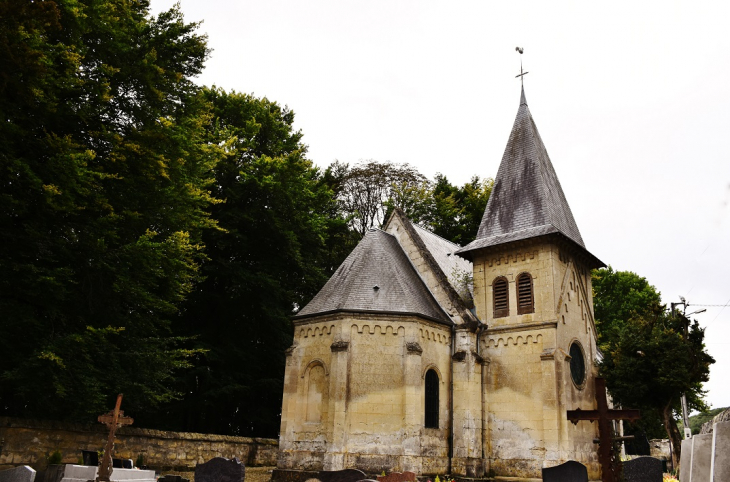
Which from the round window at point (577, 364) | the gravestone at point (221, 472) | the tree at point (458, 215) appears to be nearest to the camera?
the gravestone at point (221, 472)

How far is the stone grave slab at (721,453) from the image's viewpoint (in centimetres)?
290

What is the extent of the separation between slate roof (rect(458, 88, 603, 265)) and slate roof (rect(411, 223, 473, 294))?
1.55 m

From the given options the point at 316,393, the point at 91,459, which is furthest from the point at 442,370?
the point at 91,459

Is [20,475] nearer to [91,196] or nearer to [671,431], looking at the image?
[91,196]

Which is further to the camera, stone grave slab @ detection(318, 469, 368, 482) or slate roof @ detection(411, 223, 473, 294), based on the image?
slate roof @ detection(411, 223, 473, 294)

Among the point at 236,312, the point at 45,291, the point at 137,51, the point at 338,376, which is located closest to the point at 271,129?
the point at 236,312

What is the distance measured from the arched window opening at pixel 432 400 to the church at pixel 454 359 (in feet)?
0.15

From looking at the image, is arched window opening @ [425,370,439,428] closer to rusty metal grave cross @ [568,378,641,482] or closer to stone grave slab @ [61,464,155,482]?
rusty metal grave cross @ [568,378,641,482]

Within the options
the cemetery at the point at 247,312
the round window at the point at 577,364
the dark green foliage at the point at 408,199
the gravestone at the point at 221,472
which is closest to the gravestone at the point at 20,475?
the cemetery at the point at 247,312

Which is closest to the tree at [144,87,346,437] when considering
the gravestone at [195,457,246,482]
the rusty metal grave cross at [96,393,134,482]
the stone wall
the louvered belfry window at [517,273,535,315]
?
the stone wall

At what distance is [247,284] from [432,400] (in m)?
10.1

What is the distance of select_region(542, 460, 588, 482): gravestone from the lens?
10.1m

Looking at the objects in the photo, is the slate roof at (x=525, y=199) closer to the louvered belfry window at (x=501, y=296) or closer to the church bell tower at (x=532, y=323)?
the church bell tower at (x=532, y=323)

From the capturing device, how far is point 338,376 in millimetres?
18078
